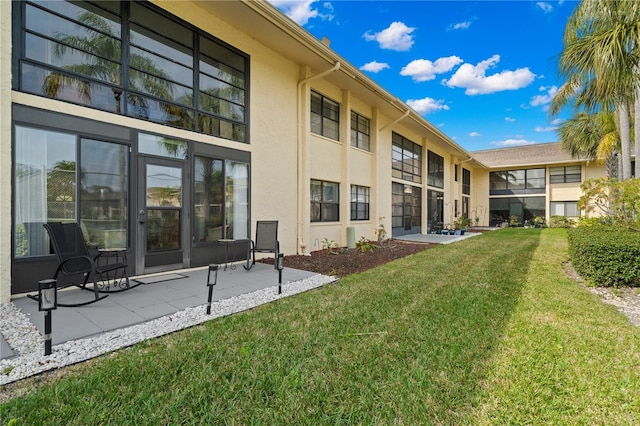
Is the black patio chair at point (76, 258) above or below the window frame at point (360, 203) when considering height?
below

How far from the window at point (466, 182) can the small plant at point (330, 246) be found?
18679 millimetres

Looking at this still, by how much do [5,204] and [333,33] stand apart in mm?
11130

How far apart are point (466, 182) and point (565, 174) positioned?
721 centimetres

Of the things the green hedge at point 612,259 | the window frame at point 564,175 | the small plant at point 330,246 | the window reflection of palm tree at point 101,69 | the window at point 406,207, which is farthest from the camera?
the window frame at point 564,175

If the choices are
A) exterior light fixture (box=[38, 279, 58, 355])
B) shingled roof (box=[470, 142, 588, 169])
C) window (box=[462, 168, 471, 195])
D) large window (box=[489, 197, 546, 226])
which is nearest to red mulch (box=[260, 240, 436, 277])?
exterior light fixture (box=[38, 279, 58, 355])

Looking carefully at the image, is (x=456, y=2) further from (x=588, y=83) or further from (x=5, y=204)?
(x=5, y=204)

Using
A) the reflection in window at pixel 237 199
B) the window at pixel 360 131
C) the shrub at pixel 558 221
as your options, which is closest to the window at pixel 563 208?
Answer: the shrub at pixel 558 221

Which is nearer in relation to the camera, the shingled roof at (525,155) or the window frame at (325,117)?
the window frame at (325,117)

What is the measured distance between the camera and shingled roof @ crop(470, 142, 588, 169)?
2344 centimetres

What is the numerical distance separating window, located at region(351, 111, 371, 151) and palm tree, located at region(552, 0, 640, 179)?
6.43 meters

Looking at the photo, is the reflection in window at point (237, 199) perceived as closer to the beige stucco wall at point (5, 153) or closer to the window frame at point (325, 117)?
the window frame at point (325, 117)

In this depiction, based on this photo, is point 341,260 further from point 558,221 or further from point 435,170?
point 558,221

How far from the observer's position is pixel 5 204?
13.8ft

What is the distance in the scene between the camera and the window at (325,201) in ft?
33.0
